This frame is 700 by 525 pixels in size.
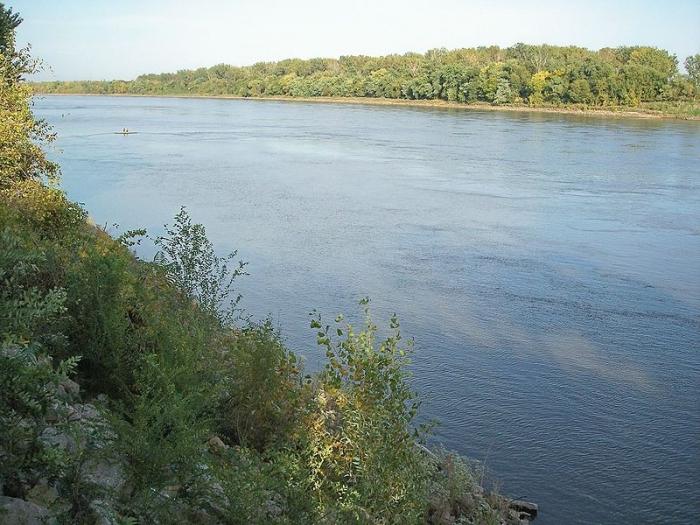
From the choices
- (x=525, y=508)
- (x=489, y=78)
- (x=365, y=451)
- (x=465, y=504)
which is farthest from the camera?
(x=489, y=78)

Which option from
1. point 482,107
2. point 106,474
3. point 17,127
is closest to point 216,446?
point 106,474

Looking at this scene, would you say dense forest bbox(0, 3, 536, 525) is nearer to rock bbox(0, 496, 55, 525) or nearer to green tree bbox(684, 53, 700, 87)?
rock bbox(0, 496, 55, 525)

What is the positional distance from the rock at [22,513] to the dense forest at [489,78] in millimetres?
73093

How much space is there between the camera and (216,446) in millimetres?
5730

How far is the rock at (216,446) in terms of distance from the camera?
223 inches

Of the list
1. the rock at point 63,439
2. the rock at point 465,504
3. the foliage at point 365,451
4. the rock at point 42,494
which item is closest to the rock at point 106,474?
the rock at point 63,439

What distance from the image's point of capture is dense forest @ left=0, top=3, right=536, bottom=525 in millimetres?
3549

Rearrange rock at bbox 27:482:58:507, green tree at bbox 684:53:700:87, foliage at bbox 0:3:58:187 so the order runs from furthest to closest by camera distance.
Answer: green tree at bbox 684:53:700:87
foliage at bbox 0:3:58:187
rock at bbox 27:482:58:507

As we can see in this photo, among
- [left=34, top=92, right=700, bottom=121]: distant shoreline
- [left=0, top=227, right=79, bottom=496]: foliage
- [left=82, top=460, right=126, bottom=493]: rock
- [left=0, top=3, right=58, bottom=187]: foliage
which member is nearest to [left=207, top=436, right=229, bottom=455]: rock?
[left=82, top=460, right=126, bottom=493]: rock

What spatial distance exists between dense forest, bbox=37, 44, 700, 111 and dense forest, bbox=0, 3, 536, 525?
7002cm

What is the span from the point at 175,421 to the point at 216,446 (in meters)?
1.48

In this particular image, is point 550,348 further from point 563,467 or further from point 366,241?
point 366,241

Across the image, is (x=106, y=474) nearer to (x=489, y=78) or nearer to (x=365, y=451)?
(x=365, y=451)

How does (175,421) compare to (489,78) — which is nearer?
(175,421)
